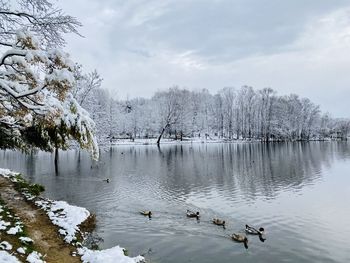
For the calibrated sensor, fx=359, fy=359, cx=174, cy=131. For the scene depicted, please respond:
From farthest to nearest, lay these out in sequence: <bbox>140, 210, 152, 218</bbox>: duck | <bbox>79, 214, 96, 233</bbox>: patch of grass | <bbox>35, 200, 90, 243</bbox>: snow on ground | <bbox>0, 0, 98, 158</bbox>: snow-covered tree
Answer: <bbox>140, 210, 152, 218</bbox>: duck < <bbox>79, 214, 96, 233</bbox>: patch of grass < <bbox>35, 200, 90, 243</bbox>: snow on ground < <bbox>0, 0, 98, 158</bbox>: snow-covered tree

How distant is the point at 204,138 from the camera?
109 metres

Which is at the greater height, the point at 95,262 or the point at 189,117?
the point at 189,117

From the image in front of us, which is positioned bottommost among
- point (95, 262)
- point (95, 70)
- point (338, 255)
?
point (338, 255)

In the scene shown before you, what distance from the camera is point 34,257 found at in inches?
371

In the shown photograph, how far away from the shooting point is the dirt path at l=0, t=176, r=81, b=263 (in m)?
10.4

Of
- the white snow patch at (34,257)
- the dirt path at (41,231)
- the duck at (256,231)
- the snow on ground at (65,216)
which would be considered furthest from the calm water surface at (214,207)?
the white snow patch at (34,257)

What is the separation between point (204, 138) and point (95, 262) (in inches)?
3903

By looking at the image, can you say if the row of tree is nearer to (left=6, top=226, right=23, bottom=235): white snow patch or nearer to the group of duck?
the group of duck

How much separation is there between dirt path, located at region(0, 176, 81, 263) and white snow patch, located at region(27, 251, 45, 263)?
25 cm

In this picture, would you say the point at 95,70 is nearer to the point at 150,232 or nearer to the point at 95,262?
the point at 150,232

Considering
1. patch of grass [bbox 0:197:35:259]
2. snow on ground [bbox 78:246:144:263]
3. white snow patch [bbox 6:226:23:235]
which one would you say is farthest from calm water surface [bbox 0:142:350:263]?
white snow patch [bbox 6:226:23:235]

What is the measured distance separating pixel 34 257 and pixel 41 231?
2927mm

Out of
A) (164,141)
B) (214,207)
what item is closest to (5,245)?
(214,207)

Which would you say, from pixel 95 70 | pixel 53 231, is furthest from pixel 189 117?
pixel 53 231
